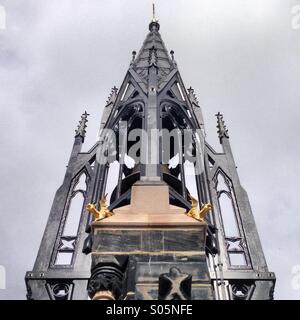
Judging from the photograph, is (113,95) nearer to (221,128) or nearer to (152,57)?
(152,57)

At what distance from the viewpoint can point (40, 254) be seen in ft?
46.0

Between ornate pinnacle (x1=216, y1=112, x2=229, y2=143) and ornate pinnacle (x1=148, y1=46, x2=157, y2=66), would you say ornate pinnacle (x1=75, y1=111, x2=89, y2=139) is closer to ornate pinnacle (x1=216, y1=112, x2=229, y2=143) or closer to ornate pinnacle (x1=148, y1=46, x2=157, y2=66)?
ornate pinnacle (x1=148, y1=46, x2=157, y2=66)

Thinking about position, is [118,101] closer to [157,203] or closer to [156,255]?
[157,203]

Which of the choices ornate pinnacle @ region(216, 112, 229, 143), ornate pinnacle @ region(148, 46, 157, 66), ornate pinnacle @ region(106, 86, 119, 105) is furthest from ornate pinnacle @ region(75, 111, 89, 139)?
ornate pinnacle @ region(216, 112, 229, 143)

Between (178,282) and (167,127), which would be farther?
(167,127)

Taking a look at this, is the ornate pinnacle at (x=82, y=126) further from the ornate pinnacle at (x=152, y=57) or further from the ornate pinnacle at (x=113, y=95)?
the ornate pinnacle at (x=152, y=57)

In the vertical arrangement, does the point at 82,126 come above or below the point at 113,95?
below

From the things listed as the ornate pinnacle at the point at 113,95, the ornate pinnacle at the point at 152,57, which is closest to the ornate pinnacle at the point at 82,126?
the ornate pinnacle at the point at 113,95

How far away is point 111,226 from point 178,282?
8.19 feet

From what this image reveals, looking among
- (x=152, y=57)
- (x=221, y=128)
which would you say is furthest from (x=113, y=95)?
(x=221, y=128)
